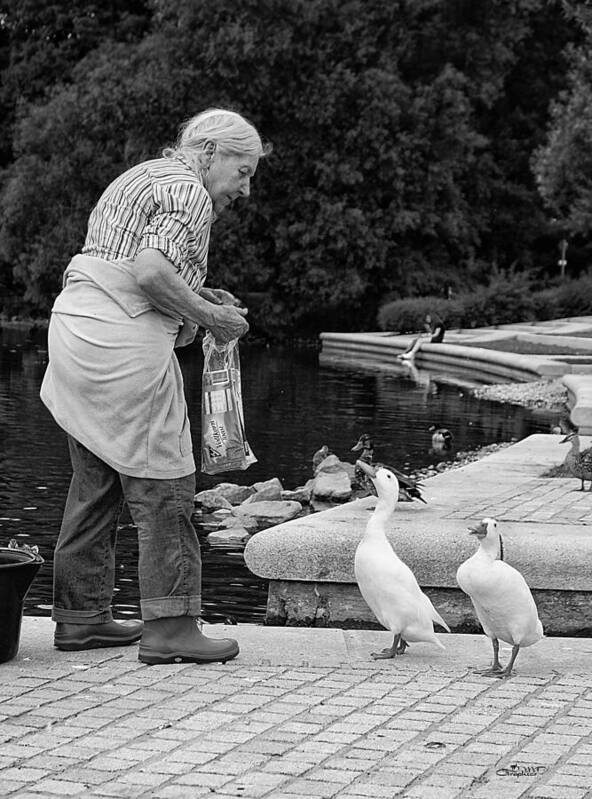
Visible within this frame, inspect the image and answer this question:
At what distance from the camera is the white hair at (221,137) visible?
16.0 feet

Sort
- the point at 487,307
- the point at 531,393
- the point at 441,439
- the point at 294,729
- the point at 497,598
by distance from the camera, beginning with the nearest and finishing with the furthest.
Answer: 1. the point at 294,729
2. the point at 497,598
3. the point at 441,439
4. the point at 531,393
5. the point at 487,307

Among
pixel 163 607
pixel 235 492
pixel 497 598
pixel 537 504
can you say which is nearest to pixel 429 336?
pixel 235 492

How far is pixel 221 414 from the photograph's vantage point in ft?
17.2

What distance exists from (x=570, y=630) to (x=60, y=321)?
2.86 meters

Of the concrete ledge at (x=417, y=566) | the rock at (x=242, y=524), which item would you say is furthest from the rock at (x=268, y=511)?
the concrete ledge at (x=417, y=566)

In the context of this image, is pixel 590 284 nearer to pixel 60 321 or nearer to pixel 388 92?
pixel 388 92

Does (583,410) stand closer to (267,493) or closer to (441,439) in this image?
(441,439)

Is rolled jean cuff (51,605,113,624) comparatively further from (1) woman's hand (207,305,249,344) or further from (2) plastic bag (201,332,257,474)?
(1) woman's hand (207,305,249,344)

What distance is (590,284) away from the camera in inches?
1476

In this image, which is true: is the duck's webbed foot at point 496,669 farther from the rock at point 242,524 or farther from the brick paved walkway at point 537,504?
the rock at point 242,524

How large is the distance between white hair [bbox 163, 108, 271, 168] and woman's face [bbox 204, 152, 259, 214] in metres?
0.02

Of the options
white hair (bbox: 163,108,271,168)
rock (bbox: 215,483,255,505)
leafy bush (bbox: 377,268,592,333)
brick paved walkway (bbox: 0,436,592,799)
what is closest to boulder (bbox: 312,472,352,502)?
rock (bbox: 215,483,255,505)

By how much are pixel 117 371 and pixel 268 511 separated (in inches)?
223

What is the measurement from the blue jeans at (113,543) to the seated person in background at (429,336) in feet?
76.1
